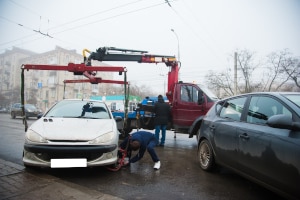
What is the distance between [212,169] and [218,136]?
33.0 inches

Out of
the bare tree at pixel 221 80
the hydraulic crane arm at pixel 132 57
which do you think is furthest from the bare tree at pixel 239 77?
the hydraulic crane arm at pixel 132 57

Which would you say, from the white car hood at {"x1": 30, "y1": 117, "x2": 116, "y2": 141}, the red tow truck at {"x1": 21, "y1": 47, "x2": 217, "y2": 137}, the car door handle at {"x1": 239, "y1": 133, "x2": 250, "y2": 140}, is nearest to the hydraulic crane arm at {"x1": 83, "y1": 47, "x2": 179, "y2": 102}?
the red tow truck at {"x1": 21, "y1": 47, "x2": 217, "y2": 137}

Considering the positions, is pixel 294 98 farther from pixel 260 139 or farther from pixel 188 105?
pixel 188 105

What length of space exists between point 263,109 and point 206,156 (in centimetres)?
172

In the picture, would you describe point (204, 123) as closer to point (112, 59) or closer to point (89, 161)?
point (89, 161)


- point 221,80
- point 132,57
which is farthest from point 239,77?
point 132,57

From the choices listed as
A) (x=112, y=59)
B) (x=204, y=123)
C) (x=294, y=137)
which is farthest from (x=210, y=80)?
(x=294, y=137)

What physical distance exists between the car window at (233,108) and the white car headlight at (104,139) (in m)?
2.10

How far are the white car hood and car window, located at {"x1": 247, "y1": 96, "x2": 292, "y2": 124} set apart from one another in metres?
2.44

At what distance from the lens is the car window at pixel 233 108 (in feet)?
11.7

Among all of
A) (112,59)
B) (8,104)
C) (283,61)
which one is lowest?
(8,104)

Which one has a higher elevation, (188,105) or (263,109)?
(263,109)

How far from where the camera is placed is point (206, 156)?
437 cm

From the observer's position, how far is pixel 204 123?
15.0 feet
